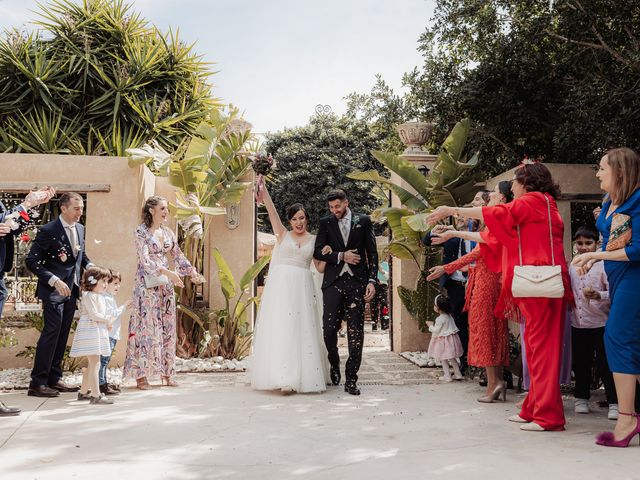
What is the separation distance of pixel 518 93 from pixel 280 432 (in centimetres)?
679

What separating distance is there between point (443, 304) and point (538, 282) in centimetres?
269

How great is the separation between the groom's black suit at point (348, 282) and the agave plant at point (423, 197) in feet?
5.25

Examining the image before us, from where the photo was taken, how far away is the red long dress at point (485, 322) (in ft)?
18.4

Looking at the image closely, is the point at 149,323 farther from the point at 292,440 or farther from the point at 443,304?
the point at 443,304

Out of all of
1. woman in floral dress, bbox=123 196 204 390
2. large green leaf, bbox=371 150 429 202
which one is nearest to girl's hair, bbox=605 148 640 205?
large green leaf, bbox=371 150 429 202

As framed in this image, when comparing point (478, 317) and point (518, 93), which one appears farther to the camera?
point (518, 93)

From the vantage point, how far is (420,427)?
462 centimetres

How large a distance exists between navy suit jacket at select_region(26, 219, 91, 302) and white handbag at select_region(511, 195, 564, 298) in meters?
4.34

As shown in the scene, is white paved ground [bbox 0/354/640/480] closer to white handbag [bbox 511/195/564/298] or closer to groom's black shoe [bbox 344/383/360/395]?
groom's black shoe [bbox 344/383/360/395]

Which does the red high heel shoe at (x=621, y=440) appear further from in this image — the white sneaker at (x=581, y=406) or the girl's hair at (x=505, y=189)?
the girl's hair at (x=505, y=189)

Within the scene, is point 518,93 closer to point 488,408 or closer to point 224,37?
point 224,37

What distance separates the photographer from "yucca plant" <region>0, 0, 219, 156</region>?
1190 centimetres

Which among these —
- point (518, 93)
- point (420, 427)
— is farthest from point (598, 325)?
point (518, 93)

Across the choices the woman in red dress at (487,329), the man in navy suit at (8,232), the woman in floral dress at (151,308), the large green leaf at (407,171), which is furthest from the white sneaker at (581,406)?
the man in navy suit at (8,232)
